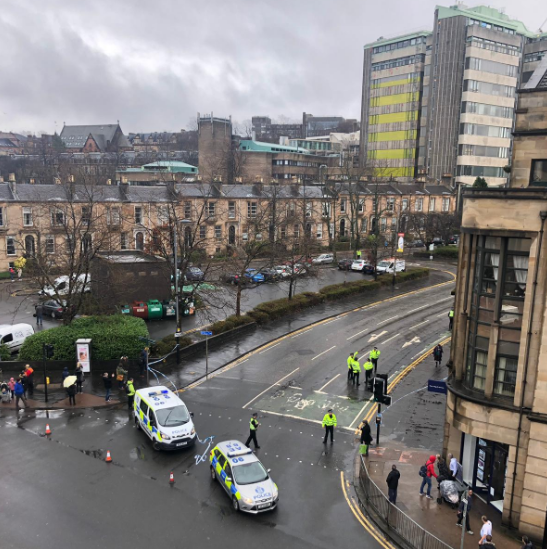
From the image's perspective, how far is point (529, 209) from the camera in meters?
14.2

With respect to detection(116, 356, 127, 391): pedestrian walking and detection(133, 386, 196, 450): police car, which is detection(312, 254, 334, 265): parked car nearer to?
detection(116, 356, 127, 391): pedestrian walking

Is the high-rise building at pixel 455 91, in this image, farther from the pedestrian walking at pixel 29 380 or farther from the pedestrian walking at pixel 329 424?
the pedestrian walking at pixel 29 380

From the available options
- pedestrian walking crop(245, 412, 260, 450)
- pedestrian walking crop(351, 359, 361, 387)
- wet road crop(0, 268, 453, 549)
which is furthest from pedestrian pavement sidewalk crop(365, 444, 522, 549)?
pedestrian walking crop(351, 359, 361, 387)

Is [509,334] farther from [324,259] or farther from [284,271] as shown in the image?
[324,259]

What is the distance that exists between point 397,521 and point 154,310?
82.6 ft

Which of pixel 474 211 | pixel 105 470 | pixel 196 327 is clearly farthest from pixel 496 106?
pixel 105 470

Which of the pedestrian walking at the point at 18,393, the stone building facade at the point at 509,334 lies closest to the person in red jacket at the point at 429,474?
the stone building facade at the point at 509,334

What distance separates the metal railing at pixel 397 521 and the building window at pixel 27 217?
48.3 meters

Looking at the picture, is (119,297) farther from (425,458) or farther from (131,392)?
(425,458)

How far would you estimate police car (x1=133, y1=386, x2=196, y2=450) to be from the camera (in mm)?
18281

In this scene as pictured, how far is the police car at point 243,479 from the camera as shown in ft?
48.5

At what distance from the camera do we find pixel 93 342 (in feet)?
86.1

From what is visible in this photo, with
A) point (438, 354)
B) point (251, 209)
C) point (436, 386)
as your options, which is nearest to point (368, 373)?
point (438, 354)

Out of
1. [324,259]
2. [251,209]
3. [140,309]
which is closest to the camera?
[140,309]
